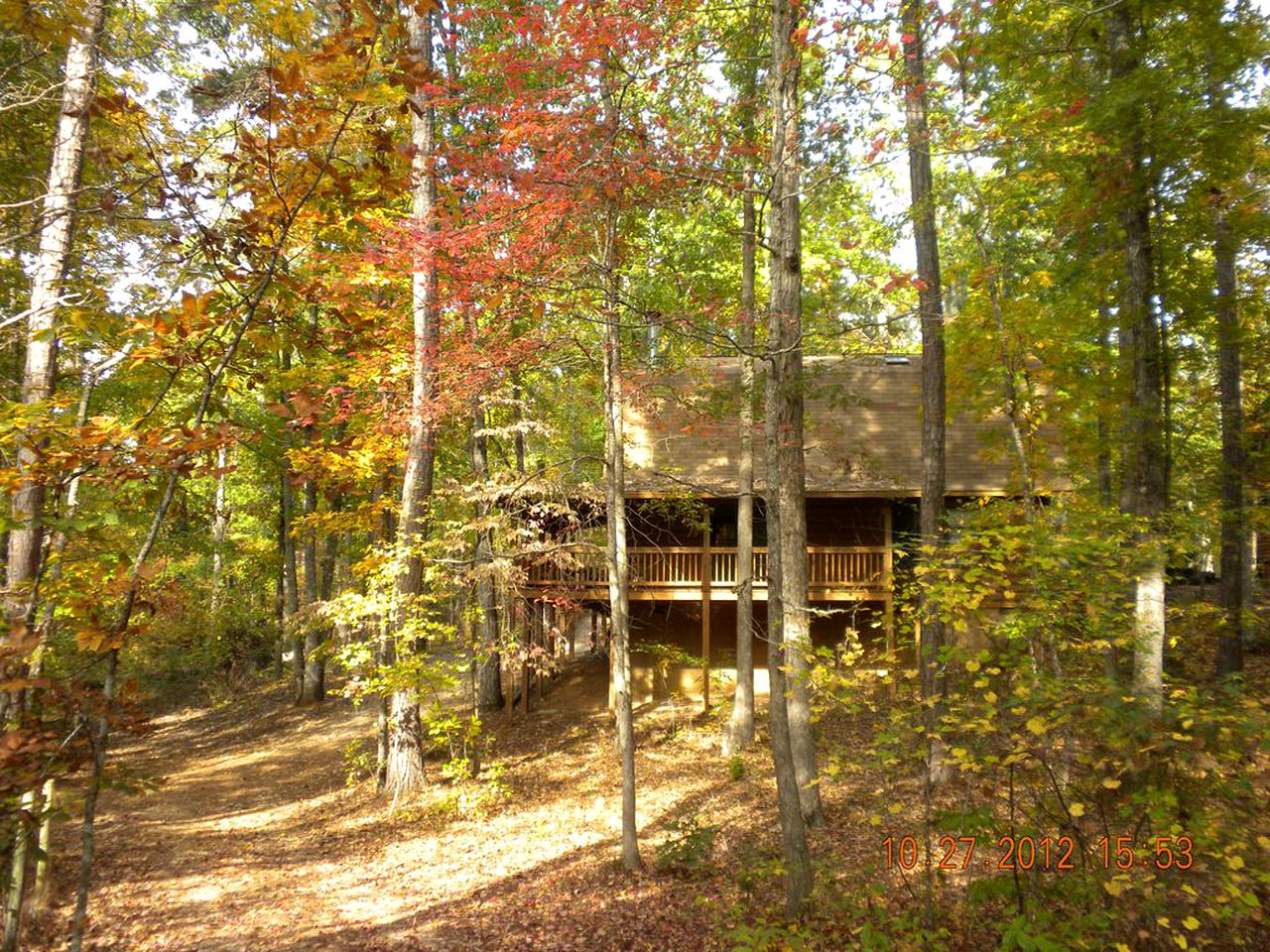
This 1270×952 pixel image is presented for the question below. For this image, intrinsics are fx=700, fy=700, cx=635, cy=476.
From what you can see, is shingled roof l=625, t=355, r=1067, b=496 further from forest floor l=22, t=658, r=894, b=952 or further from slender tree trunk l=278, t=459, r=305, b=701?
slender tree trunk l=278, t=459, r=305, b=701

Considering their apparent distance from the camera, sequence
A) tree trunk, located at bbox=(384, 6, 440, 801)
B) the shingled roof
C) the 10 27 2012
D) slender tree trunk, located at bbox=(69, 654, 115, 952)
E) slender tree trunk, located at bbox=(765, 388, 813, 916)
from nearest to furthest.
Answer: slender tree trunk, located at bbox=(69, 654, 115, 952) → the 10 27 2012 → slender tree trunk, located at bbox=(765, 388, 813, 916) → tree trunk, located at bbox=(384, 6, 440, 801) → the shingled roof

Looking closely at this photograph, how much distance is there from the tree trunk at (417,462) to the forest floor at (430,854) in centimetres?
69

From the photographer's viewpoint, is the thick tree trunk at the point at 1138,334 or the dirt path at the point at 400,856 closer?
the dirt path at the point at 400,856

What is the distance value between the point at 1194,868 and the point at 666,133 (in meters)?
7.65

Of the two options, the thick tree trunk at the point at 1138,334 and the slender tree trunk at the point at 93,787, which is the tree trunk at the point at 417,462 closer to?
the slender tree trunk at the point at 93,787

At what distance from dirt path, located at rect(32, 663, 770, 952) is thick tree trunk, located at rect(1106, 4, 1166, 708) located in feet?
21.2

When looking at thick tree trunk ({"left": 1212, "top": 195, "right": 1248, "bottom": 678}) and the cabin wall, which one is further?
the cabin wall

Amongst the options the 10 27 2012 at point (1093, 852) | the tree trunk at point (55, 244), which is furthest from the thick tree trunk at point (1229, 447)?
the tree trunk at point (55, 244)

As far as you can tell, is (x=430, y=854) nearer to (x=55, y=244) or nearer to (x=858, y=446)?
(x=55, y=244)

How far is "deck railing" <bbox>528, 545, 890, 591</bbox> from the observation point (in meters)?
15.5

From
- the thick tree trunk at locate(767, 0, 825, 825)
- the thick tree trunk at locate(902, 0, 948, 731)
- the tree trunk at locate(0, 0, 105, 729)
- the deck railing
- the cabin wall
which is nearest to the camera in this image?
the tree trunk at locate(0, 0, 105, 729)

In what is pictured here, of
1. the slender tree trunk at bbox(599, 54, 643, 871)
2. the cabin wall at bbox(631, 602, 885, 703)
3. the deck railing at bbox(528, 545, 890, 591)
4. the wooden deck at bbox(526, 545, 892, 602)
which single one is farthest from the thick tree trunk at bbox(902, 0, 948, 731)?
the cabin wall at bbox(631, 602, 885, 703)

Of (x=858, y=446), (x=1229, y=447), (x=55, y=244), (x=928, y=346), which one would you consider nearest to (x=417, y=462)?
(x=55, y=244)

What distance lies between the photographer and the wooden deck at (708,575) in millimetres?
15516
